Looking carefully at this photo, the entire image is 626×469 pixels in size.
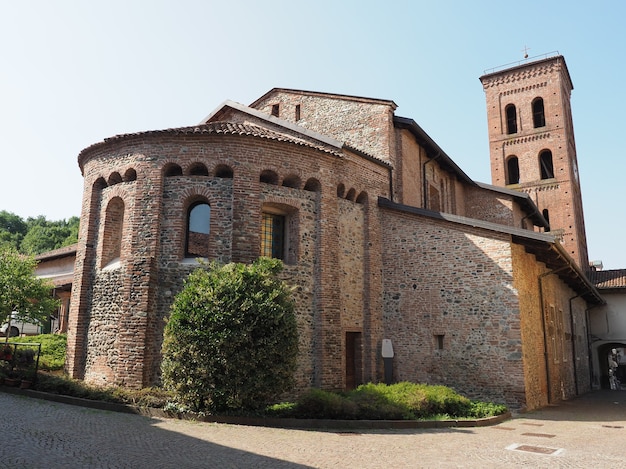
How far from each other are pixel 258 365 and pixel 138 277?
4658mm

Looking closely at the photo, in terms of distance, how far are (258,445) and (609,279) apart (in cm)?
2947

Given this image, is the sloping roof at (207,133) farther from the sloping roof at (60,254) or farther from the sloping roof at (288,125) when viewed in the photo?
the sloping roof at (60,254)

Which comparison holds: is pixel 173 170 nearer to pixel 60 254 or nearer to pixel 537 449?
pixel 537 449

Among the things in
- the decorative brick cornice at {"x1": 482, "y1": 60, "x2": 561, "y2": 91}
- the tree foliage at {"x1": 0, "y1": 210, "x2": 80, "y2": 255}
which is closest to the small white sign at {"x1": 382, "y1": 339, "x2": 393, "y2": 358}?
the decorative brick cornice at {"x1": 482, "y1": 60, "x2": 561, "y2": 91}

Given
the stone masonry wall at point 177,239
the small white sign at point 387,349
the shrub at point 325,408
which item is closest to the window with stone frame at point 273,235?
the stone masonry wall at point 177,239

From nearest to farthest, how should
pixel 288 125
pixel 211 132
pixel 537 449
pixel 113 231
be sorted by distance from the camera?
pixel 537 449 < pixel 211 132 < pixel 113 231 < pixel 288 125

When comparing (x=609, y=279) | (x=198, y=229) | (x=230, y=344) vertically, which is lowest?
(x=230, y=344)

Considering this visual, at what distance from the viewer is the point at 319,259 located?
15094mm

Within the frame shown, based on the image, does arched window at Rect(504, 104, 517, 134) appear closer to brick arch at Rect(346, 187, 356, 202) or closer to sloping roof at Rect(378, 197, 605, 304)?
sloping roof at Rect(378, 197, 605, 304)

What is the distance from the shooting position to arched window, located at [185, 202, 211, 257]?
47.6ft

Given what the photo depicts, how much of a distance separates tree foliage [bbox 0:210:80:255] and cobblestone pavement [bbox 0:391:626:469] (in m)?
50.9

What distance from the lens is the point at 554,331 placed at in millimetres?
19812

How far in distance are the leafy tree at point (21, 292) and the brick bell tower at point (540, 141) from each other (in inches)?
1176

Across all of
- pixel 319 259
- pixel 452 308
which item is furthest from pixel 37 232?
pixel 452 308
